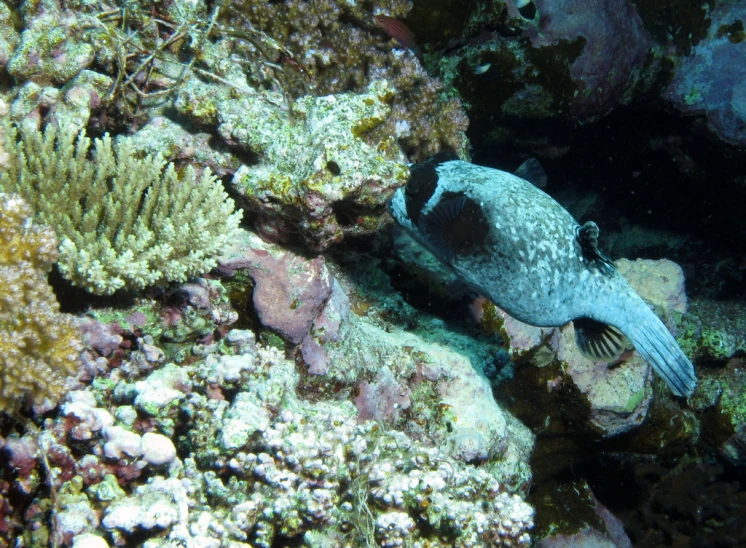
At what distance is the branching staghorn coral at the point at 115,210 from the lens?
225cm

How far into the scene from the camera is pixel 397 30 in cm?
408

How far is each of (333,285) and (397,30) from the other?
2.49 meters

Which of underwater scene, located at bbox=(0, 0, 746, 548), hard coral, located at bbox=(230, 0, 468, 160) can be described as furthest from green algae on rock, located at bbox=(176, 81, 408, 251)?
hard coral, located at bbox=(230, 0, 468, 160)

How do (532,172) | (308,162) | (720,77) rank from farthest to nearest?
(720,77) < (532,172) < (308,162)

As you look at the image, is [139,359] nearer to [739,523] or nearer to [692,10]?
[692,10]

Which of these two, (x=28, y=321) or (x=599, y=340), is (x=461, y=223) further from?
(x=28, y=321)

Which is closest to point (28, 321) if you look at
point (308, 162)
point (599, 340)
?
point (308, 162)

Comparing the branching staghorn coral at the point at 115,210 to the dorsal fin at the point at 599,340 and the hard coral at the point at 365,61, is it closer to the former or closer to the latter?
the hard coral at the point at 365,61

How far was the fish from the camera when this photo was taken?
13.1 feet

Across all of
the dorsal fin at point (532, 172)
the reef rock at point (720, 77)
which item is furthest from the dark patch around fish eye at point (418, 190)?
the reef rock at point (720, 77)

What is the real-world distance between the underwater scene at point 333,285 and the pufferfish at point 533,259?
0.8 inches

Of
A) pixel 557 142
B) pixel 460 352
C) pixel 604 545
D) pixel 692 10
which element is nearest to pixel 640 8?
pixel 692 10

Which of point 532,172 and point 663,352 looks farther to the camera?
point 532,172

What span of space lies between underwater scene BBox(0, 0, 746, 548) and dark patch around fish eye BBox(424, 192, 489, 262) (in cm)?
2
